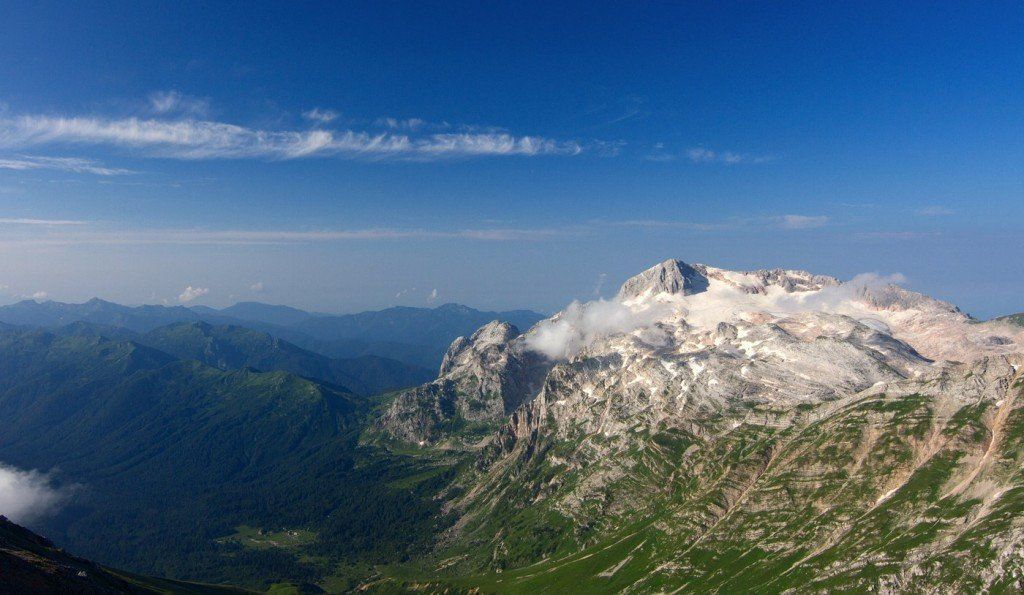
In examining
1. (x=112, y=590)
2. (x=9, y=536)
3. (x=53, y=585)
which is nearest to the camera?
(x=53, y=585)

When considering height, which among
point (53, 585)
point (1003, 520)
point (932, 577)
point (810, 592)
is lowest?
point (810, 592)

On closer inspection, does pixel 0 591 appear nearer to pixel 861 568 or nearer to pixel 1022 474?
pixel 861 568

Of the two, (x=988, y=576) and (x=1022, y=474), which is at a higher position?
(x=1022, y=474)

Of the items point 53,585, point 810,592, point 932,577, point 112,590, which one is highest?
point 53,585

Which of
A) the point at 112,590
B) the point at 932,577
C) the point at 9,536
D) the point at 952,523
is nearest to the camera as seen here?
the point at 112,590

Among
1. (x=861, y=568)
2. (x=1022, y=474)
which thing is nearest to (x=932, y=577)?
(x=861, y=568)

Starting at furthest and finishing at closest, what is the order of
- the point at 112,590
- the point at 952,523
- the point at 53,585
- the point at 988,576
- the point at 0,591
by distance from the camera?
the point at 952,523, the point at 988,576, the point at 112,590, the point at 53,585, the point at 0,591

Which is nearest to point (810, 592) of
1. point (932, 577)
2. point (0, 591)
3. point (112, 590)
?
point (932, 577)

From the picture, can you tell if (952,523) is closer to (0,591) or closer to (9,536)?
(0,591)

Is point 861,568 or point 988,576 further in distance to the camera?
point 861,568
